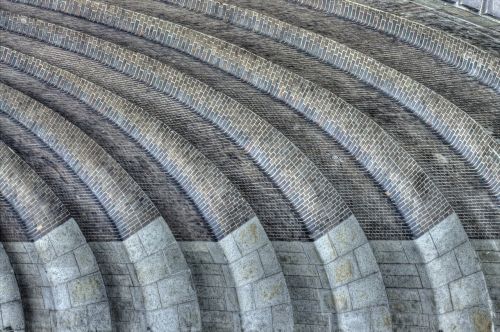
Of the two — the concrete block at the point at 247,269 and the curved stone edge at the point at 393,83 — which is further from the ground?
the curved stone edge at the point at 393,83

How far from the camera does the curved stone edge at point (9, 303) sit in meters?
14.8

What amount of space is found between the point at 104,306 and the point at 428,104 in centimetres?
704

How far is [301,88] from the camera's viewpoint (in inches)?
679

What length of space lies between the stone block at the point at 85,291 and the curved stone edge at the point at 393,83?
636cm

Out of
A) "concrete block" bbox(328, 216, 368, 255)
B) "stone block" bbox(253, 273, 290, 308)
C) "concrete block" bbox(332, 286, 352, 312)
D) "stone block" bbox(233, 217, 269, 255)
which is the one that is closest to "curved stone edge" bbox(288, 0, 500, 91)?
"concrete block" bbox(328, 216, 368, 255)

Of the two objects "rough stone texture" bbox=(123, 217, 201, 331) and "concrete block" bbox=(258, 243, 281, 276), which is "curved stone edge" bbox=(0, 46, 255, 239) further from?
"rough stone texture" bbox=(123, 217, 201, 331)

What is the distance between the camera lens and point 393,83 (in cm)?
1756

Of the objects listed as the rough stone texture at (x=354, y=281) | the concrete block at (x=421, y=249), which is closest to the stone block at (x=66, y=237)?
the rough stone texture at (x=354, y=281)

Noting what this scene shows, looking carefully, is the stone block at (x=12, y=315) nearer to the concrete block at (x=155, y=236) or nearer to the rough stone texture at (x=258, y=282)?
the concrete block at (x=155, y=236)

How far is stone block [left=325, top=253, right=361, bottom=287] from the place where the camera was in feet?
51.1

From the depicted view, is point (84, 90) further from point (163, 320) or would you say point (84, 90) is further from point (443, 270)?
point (443, 270)

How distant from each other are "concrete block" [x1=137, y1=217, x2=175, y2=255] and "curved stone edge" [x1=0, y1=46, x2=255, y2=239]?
0.93 metres

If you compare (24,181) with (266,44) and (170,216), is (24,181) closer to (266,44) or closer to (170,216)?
(170,216)

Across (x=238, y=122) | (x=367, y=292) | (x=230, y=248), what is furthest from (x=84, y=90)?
(x=367, y=292)
